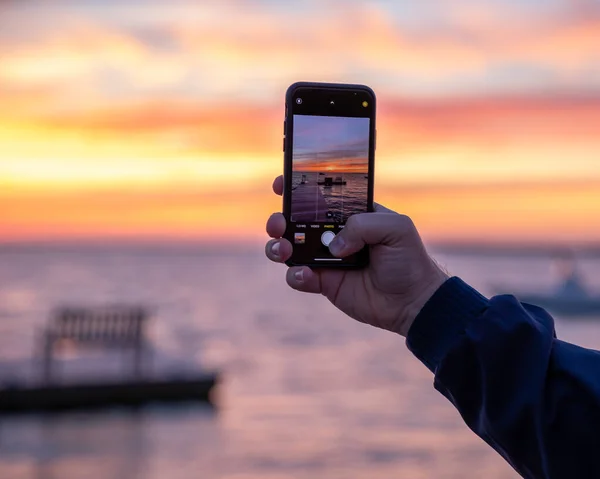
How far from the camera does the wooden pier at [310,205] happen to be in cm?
224

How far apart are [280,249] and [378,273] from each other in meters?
0.28

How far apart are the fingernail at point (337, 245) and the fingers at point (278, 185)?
27 cm

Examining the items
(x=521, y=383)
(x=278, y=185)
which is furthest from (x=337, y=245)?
(x=521, y=383)

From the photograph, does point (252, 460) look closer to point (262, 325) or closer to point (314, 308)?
point (262, 325)

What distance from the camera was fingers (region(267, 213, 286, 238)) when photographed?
2.16m

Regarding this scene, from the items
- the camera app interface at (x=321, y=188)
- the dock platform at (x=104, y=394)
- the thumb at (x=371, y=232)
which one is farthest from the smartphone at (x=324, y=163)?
the dock platform at (x=104, y=394)

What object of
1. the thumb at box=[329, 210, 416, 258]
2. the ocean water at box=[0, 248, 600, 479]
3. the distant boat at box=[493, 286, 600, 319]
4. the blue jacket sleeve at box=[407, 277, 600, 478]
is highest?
the thumb at box=[329, 210, 416, 258]

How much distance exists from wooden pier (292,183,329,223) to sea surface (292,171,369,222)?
14mm

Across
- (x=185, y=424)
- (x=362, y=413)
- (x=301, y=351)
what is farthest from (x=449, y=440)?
(x=301, y=351)

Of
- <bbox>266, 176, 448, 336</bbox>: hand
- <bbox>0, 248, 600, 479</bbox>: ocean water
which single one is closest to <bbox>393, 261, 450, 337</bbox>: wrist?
<bbox>266, 176, 448, 336</bbox>: hand

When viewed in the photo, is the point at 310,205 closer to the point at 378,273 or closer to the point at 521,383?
the point at 378,273

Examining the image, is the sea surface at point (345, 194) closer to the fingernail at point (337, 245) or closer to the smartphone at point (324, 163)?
the smartphone at point (324, 163)

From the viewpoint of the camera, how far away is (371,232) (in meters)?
1.98

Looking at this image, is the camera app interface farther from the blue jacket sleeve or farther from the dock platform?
the dock platform
